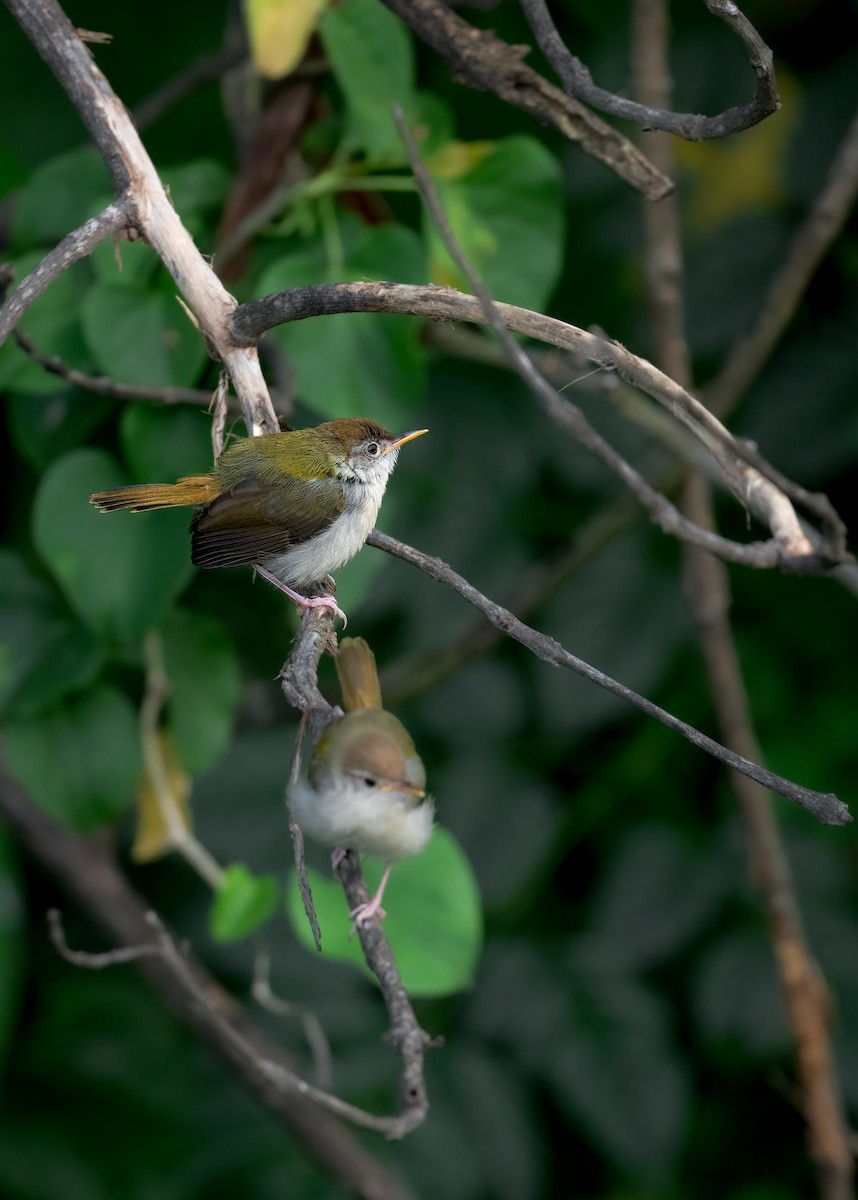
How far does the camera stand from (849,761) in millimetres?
2859

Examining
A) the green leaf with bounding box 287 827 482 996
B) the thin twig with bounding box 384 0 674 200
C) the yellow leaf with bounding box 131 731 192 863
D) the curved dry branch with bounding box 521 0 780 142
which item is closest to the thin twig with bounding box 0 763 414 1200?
the yellow leaf with bounding box 131 731 192 863

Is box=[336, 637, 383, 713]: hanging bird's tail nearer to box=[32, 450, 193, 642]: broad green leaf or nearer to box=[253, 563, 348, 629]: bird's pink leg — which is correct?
box=[253, 563, 348, 629]: bird's pink leg

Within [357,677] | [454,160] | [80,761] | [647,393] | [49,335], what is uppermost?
[647,393]

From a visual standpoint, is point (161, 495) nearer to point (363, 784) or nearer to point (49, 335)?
point (49, 335)

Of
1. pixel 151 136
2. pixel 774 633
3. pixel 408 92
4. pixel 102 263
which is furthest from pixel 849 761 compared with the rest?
pixel 151 136

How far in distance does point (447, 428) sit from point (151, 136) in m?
1.01

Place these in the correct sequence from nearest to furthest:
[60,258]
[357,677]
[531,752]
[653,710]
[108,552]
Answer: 1. [653,710]
2. [60,258]
3. [357,677]
4. [108,552]
5. [531,752]

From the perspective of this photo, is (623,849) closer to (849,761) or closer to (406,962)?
(849,761)

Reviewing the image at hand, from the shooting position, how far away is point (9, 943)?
2.78 metres

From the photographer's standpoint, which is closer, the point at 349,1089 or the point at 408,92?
the point at 408,92

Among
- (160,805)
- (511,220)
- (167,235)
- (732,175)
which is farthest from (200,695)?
(732,175)

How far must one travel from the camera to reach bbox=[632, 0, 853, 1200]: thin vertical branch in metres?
2.56

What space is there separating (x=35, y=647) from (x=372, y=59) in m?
1.28

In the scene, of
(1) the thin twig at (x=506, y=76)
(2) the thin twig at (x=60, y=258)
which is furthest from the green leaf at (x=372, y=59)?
(2) the thin twig at (x=60, y=258)
